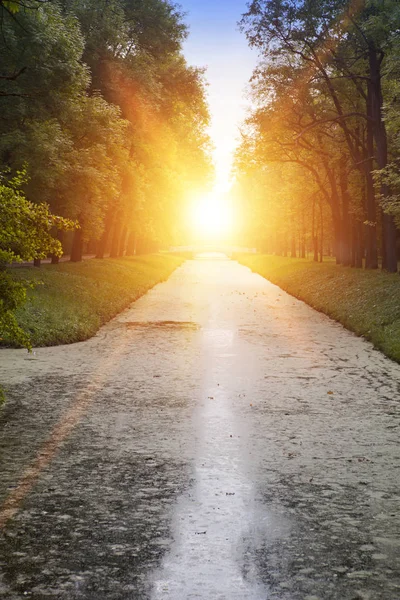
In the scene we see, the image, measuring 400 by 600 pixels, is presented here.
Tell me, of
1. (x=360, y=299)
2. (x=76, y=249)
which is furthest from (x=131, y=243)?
(x=360, y=299)

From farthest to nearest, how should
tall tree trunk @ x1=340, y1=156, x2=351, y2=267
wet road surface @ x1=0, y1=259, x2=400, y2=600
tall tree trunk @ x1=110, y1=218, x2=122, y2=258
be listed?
tall tree trunk @ x1=110, y1=218, x2=122, y2=258, tall tree trunk @ x1=340, y1=156, x2=351, y2=267, wet road surface @ x1=0, y1=259, x2=400, y2=600

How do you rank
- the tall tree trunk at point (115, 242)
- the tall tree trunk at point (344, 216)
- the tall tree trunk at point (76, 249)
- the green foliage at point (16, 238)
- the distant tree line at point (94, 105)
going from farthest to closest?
the tall tree trunk at point (115, 242)
the tall tree trunk at point (344, 216)
the tall tree trunk at point (76, 249)
the distant tree line at point (94, 105)
the green foliage at point (16, 238)

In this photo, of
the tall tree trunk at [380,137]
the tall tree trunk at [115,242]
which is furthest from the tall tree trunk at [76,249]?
the tall tree trunk at [380,137]

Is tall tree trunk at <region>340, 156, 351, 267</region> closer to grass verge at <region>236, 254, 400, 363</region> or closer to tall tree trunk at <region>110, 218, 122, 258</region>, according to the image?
grass verge at <region>236, 254, 400, 363</region>

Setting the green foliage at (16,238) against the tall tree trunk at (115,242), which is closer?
the green foliage at (16,238)

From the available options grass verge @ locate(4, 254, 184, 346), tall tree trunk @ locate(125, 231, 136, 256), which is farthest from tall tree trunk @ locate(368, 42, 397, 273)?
tall tree trunk @ locate(125, 231, 136, 256)

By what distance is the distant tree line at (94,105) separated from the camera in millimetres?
17969

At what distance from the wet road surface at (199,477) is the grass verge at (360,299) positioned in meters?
2.60

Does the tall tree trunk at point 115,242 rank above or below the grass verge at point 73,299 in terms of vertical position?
above

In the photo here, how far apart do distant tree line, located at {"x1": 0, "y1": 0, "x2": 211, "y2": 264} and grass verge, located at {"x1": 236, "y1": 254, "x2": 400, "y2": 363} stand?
7.72 metres

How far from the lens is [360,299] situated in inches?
826

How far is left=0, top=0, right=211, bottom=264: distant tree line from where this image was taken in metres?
18.0

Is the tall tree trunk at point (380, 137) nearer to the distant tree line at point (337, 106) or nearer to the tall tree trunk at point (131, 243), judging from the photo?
the distant tree line at point (337, 106)

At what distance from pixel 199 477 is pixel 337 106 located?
28.2 metres
